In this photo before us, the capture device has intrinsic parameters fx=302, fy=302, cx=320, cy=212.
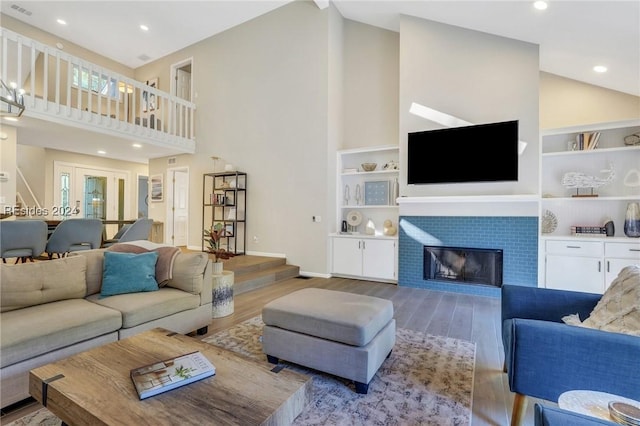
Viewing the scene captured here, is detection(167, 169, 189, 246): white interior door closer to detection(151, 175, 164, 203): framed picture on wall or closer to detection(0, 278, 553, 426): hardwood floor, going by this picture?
detection(151, 175, 164, 203): framed picture on wall

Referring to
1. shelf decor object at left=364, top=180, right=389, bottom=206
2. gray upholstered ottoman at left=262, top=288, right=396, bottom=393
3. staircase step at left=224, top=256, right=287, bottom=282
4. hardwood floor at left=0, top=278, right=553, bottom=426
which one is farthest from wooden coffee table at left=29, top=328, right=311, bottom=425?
shelf decor object at left=364, top=180, right=389, bottom=206

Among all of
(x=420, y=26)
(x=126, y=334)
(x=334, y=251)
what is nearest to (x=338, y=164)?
(x=334, y=251)

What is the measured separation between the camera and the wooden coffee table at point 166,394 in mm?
1175

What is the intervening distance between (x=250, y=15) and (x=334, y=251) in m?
5.16

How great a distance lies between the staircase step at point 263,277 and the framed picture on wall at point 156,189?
429 cm

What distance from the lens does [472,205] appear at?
14.6 ft

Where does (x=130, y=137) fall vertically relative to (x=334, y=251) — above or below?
above

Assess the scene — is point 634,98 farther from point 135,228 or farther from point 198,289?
point 135,228

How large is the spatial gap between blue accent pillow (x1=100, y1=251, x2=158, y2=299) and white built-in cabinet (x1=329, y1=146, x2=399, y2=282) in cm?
324

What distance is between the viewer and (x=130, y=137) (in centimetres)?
598

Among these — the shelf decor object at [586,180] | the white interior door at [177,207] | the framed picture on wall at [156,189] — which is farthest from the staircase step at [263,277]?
the shelf decor object at [586,180]

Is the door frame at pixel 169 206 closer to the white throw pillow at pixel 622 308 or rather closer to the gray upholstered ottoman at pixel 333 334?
the gray upholstered ottoman at pixel 333 334

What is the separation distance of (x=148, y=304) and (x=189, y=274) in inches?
18.4

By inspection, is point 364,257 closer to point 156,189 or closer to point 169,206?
point 169,206
